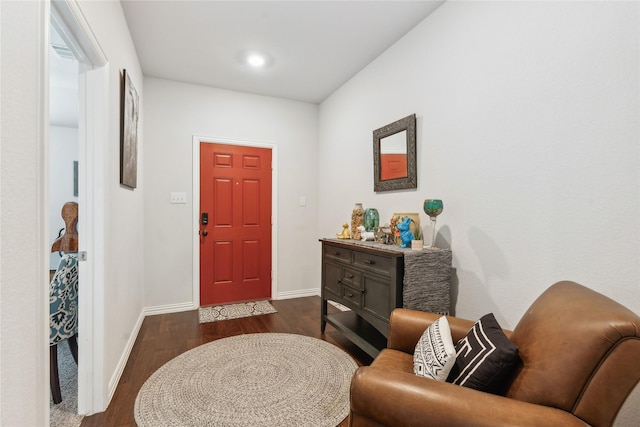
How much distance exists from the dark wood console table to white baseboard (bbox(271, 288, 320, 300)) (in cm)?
139

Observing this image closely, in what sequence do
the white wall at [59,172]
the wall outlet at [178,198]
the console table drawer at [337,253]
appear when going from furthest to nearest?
the white wall at [59,172]
the wall outlet at [178,198]
the console table drawer at [337,253]

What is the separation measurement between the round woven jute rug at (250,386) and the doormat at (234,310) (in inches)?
24.8

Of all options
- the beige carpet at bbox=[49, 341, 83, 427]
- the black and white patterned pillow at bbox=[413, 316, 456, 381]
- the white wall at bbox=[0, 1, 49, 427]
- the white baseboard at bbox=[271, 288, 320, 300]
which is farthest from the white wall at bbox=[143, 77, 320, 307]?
the black and white patterned pillow at bbox=[413, 316, 456, 381]

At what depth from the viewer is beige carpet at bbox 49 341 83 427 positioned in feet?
5.34

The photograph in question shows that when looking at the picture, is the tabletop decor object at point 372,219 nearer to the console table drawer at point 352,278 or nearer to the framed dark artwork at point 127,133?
the console table drawer at point 352,278

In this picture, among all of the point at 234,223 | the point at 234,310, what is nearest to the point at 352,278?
Result: the point at 234,310

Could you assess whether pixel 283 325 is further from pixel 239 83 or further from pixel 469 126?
pixel 239 83

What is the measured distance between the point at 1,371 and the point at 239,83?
3.26 m

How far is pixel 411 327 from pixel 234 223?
2.64 m

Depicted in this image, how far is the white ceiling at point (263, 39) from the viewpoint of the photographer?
85.7 inches

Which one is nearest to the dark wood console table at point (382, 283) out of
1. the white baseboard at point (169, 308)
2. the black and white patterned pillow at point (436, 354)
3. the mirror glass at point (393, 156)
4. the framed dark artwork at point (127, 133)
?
the black and white patterned pillow at point (436, 354)

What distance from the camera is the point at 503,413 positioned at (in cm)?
88

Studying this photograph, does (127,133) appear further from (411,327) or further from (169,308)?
(411,327)

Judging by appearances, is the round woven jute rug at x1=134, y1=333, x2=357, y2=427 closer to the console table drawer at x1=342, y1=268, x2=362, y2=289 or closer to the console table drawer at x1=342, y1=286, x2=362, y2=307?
the console table drawer at x1=342, y1=286, x2=362, y2=307
